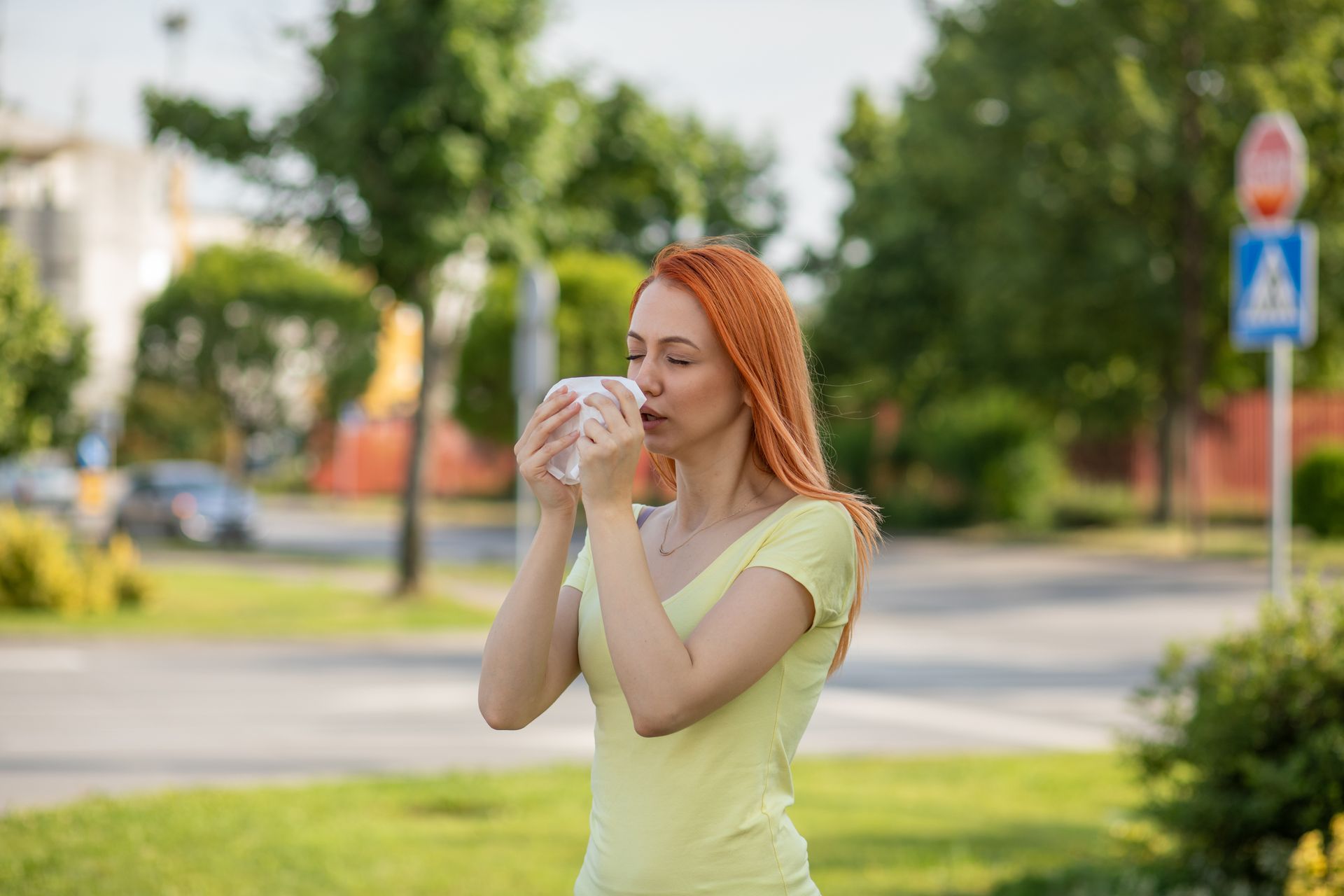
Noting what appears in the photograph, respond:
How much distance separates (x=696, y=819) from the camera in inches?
85.0

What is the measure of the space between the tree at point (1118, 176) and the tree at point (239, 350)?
32.3 m

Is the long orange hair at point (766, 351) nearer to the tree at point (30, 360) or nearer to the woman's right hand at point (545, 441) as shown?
the woman's right hand at point (545, 441)

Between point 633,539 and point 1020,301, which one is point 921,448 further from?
point 633,539

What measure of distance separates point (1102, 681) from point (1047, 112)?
17.0 meters

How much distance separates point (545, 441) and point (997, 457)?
3069 centimetres

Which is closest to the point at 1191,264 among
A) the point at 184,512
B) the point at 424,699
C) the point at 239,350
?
the point at 184,512

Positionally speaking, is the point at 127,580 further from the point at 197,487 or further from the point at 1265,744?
the point at 1265,744

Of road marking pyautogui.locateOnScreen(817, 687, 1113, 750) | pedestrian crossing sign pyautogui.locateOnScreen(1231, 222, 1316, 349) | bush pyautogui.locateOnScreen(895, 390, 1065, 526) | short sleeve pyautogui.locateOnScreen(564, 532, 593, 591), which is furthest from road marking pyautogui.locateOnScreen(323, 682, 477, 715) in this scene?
bush pyautogui.locateOnScreen(895, 390, 1065, 526)

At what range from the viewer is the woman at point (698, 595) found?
2.09 m

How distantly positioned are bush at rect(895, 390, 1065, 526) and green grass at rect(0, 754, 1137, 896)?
23.7 metres

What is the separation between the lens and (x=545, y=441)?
2131 millimetres

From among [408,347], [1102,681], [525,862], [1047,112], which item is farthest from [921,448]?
[408,347]

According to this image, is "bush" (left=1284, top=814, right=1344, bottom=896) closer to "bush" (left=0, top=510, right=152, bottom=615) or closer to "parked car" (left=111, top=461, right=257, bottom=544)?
"bush" (left=0, top=510, right=152, bottom=615)

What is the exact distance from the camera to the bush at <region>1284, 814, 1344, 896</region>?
4.11m
